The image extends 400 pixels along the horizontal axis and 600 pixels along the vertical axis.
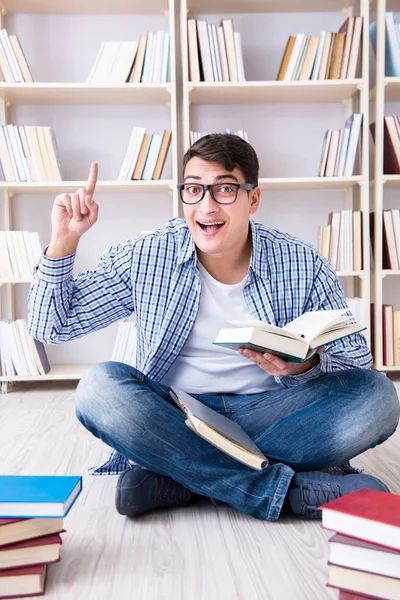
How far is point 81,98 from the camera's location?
3.10 metres

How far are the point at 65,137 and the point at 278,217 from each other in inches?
43.6

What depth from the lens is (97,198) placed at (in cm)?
328

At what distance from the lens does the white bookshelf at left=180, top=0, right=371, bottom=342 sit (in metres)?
2.95

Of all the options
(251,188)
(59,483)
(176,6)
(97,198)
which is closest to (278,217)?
(97,198)

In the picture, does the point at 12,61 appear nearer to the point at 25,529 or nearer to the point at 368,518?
the point at 25,529

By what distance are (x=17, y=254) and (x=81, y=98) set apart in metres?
0.79

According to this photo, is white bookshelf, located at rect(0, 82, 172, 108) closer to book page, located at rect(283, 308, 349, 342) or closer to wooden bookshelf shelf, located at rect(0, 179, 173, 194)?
wooden bookshelf shelf, located at rect(0, 179, 173, 194)

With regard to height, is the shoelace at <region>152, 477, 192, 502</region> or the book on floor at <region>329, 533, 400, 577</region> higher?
the book on floor at <region>329, 533, 400, 577</region>

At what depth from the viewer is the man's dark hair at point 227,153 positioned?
60.1 inches

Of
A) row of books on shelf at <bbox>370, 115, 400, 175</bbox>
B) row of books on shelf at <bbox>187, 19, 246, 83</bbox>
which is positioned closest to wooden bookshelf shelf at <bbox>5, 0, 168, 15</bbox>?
row of books on shelf at <bbox>187, 19, 246, 83</bbox>

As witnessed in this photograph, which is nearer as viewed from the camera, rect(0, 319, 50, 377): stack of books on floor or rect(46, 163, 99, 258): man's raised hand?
rect(46, 163, 99, 258): man's raised hand

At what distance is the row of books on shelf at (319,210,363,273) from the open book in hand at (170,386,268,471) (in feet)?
5.84

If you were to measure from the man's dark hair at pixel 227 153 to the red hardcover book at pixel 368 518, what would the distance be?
0.82 meters

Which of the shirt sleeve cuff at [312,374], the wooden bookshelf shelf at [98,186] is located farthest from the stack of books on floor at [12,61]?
the shirt sleeve cuff at [312,374]
